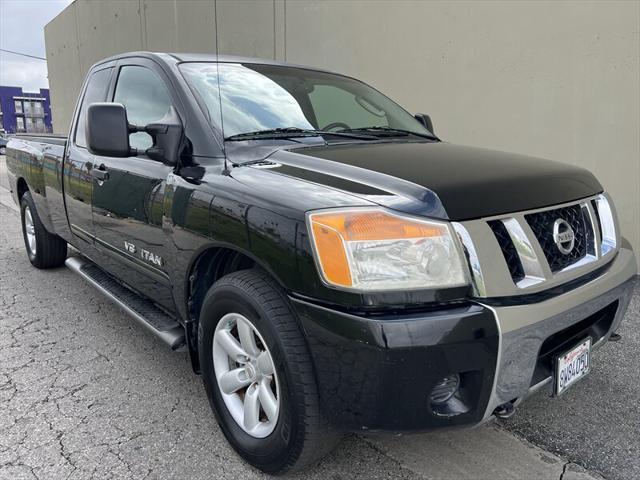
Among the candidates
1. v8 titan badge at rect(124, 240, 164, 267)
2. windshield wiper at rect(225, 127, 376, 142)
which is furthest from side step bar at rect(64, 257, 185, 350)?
windshield wiper at rect(225, 127, 376, 142)

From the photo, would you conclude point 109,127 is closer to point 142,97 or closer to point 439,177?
point 142,97

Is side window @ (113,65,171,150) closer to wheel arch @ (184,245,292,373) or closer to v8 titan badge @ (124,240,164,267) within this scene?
v8 titan badge @ (124,240,164,267)

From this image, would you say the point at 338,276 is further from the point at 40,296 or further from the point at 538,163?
the point at 40,296

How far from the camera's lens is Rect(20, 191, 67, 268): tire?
4.88 m

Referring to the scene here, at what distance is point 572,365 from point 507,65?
4.09m

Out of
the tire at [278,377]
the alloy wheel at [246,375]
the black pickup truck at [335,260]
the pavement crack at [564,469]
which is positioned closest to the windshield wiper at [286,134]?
the black pickup truck at [335,260]

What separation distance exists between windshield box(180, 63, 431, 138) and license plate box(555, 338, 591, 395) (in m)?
1.58

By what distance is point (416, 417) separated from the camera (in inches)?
66.8

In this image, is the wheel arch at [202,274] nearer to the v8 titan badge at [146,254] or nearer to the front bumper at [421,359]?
the v8 titan badge at [146,254]

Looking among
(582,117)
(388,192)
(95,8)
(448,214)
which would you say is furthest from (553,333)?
(95,8)

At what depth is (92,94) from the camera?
378 cm

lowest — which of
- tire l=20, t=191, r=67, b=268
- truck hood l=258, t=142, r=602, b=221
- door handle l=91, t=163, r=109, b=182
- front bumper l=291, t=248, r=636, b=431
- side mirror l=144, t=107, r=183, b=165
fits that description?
tire l=20, t=191, r=67, b=268

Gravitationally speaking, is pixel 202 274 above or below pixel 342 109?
below

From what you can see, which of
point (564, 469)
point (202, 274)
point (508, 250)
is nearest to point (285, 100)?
point (202, 274)
